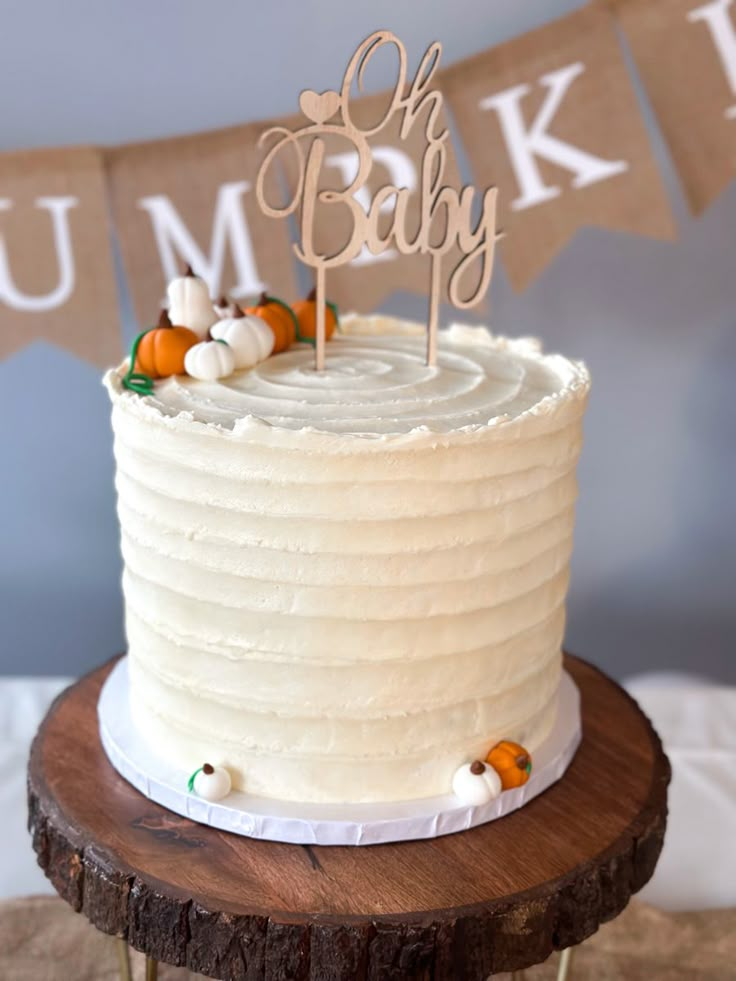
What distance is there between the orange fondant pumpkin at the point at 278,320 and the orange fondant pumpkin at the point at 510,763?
0.72 m

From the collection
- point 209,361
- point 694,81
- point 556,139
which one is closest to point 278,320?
point 209,361

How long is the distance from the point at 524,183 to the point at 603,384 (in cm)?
62

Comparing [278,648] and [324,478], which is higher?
[324,478]

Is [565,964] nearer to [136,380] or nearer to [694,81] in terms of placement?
Result: [136,380]

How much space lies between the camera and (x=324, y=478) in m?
1.32

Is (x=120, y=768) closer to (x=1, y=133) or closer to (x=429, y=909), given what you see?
(x=429, y=909)

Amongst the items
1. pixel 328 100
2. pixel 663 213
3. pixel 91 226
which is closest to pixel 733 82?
pixel 663 213

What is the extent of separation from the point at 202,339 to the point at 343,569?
0.55m

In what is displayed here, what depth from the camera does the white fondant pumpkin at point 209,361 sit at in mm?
1575

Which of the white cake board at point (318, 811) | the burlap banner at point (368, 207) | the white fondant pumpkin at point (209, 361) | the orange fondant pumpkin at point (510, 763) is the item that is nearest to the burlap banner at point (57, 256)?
the burlap banner at point (368, 207)

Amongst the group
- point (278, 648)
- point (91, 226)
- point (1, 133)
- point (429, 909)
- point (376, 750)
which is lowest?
point (429, 909)

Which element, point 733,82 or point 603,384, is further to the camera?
point 603,384

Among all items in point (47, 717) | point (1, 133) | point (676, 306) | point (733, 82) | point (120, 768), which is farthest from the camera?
point (676, 306)

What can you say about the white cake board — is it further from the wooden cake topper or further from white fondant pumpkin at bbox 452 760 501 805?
the wooden cake topper
